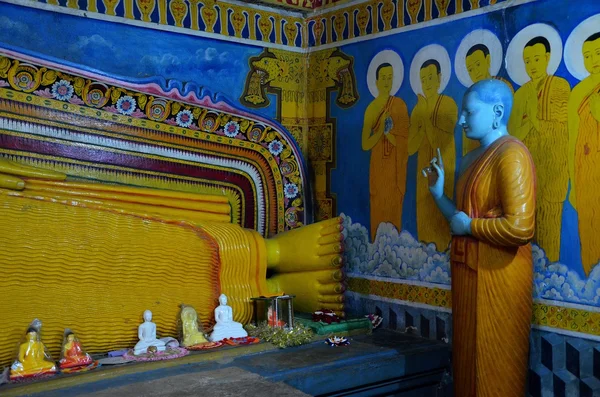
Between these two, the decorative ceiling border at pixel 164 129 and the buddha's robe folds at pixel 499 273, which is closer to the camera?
the buddha's robe folds at pixel 499 273

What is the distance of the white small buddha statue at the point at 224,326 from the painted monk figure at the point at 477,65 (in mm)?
1716

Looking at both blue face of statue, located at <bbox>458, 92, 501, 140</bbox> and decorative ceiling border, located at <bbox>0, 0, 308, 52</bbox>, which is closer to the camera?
blue face of statue, located at <bbox>458, 92, 501, 140</bbox>

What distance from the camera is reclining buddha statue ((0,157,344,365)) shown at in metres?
3.56

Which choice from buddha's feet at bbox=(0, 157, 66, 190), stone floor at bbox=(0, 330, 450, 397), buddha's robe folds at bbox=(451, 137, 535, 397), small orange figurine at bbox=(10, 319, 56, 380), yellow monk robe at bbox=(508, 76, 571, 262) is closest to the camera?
stone floor at bbox=(0, 330, 450, 397)

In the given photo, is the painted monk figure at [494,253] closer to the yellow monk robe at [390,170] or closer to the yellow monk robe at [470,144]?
the yellow monk robe at [470,144]

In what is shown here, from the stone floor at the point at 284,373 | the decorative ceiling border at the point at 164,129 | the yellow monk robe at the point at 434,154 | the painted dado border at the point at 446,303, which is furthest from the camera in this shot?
the yellow monk robe at the point at 434,154

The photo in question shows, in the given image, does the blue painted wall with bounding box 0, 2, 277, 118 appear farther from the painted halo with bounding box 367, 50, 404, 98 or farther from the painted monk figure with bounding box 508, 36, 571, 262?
the painted monk figure with bounding box 508, 36, 571, 262

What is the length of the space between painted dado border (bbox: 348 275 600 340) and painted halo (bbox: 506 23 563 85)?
4.16 ft

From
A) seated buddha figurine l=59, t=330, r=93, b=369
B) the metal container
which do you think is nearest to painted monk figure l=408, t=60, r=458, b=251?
the metal container

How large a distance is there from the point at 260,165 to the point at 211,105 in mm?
555

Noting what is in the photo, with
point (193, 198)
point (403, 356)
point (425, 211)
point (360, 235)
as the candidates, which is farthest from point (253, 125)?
point (403, 356)

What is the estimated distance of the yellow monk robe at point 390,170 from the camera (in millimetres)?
4406

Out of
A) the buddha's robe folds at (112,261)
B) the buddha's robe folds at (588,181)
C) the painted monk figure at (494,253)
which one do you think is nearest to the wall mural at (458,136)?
the buddha's robe folds at (588,181)

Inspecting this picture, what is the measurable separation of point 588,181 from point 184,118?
8.45ft
